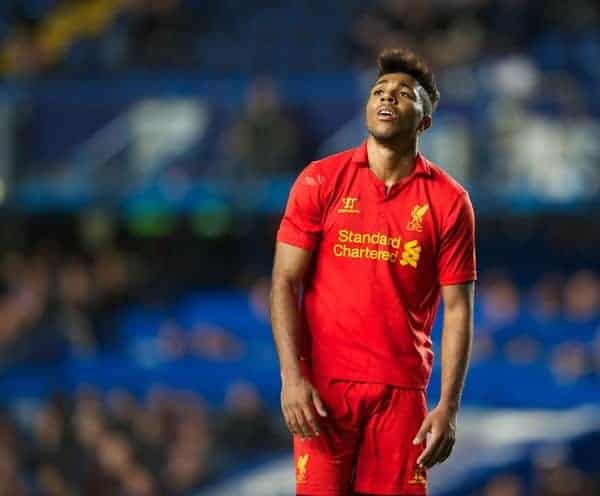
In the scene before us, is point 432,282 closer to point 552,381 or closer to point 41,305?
point 552,381

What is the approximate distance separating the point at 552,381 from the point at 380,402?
711 centimetres

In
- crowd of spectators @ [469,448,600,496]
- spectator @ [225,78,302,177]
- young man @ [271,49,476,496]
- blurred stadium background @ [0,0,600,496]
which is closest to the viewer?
young man @ [271,49,476,496]

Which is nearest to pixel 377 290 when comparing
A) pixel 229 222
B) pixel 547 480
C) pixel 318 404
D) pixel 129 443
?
pixel 318 404

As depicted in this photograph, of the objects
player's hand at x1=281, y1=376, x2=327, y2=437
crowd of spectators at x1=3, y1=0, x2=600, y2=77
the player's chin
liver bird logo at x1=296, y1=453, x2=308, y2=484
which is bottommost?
liver bird logo at x1=296, y1=453, x2=308, y2=484

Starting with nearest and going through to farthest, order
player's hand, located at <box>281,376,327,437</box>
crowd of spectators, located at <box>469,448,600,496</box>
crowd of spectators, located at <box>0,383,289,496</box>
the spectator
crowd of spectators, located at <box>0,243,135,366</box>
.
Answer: player's hand, located at <box>281,376,327,437</box>
crowd of spectators, located at <box>469,448,600,496</box>
crowd of spectators, located at <box>0,383,289,496</box>
crowd of spectators, located at <box>0,243,135,366</box>
the spectator

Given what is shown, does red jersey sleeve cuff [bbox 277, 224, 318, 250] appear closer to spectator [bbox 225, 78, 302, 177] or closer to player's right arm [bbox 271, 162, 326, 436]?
player's right arm [bbox 271, 162, 326, 436]

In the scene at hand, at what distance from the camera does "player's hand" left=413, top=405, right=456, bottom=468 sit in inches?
182

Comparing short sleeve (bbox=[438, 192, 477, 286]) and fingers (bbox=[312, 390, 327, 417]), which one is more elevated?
short sleeve (bbox=[438, 192, 477, 286])

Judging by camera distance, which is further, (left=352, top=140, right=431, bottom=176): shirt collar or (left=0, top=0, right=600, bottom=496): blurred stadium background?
(left=0, top=0, right=600, bottom=496): blurred stadium background

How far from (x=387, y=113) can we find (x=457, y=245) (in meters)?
0.46

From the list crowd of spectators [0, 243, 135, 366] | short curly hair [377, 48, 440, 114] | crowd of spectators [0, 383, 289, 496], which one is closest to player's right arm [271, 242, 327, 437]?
short curly hair [377, 48, 440, 114]

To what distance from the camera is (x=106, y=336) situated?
1407 centimetres

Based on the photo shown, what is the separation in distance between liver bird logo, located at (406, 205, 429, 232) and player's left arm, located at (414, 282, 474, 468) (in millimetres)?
209

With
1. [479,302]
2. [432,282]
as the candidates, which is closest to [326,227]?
[432,282]
